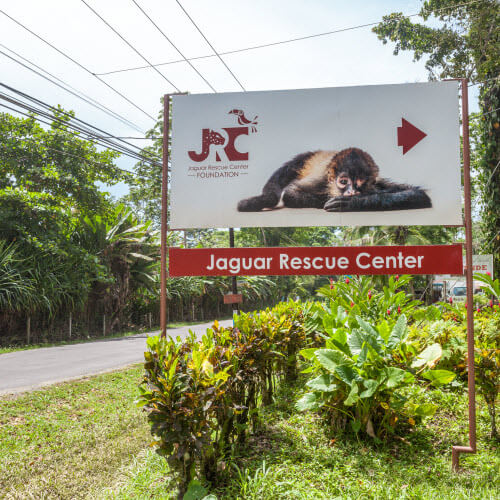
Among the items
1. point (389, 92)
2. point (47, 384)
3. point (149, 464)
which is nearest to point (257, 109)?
point (389, 92)

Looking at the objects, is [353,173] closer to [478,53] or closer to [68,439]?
[68,439]

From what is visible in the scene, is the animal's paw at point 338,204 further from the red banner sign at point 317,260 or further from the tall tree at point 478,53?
the tall tree at point 478,53

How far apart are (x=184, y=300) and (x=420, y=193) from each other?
22068 millimetres

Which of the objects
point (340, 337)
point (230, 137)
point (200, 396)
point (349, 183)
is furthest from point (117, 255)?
point (200, 396)

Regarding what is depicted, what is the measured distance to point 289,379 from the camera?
5648 mm

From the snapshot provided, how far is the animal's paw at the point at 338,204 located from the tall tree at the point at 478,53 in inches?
288

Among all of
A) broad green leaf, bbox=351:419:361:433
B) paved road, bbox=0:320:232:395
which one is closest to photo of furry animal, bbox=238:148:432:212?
broad green leaf, bbox=351:419:361:433

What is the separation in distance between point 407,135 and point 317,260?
1416mm

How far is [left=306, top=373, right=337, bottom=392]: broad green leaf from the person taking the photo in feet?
11.8

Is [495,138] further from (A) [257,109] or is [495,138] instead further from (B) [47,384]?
(B) [47,384]

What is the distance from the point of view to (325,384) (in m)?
3.67

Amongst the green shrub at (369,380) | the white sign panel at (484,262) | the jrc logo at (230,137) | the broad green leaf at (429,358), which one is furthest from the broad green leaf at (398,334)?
the white sign panel at (484,262)

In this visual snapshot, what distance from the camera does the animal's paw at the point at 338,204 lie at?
13.8 ft

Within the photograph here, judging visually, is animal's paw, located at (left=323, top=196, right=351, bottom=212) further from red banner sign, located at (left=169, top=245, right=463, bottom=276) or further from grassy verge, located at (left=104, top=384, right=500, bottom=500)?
grassy verge, located at (left=104, top=384, right=500, bottom=500)
